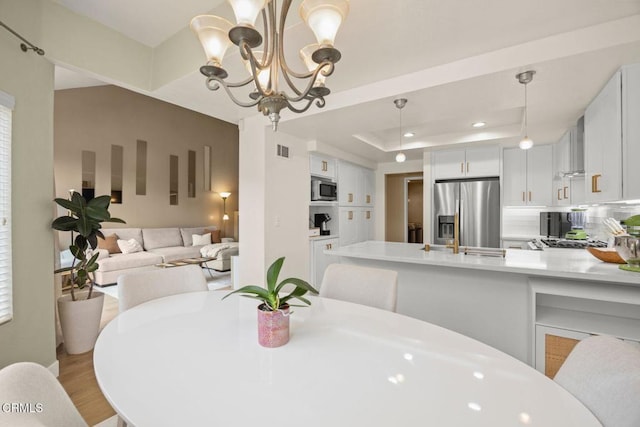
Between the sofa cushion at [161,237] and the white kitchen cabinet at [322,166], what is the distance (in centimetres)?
403

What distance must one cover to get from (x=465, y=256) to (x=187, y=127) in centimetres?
709

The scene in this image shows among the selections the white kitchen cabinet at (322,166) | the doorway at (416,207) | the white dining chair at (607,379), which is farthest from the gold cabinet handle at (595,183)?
the doorway at (416,207)

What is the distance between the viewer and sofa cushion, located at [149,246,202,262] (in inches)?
218

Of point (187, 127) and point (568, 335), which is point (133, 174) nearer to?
point (187, 127)

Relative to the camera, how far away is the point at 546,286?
1785 millimetres

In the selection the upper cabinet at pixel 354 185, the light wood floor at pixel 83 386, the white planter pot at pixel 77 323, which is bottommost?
the light wood floor at pixel 83 386

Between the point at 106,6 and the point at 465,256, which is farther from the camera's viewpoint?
the point at 465,256

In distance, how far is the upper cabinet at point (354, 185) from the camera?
15.4 ft

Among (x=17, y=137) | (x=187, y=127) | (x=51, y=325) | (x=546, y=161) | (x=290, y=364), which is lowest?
(x=51, y=325)

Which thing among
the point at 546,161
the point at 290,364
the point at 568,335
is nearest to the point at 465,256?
the point at 568,335

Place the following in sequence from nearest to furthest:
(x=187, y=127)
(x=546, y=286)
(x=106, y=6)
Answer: (x=546, y=286) < (x=106, y=6) < (x=187, y=127)

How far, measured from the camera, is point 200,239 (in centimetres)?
651

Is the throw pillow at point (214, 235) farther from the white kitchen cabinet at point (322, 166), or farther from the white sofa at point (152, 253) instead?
the white kitchen cabinet at point (322, 166)

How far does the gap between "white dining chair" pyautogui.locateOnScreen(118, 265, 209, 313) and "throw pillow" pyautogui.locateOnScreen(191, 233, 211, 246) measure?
4.93 meters
